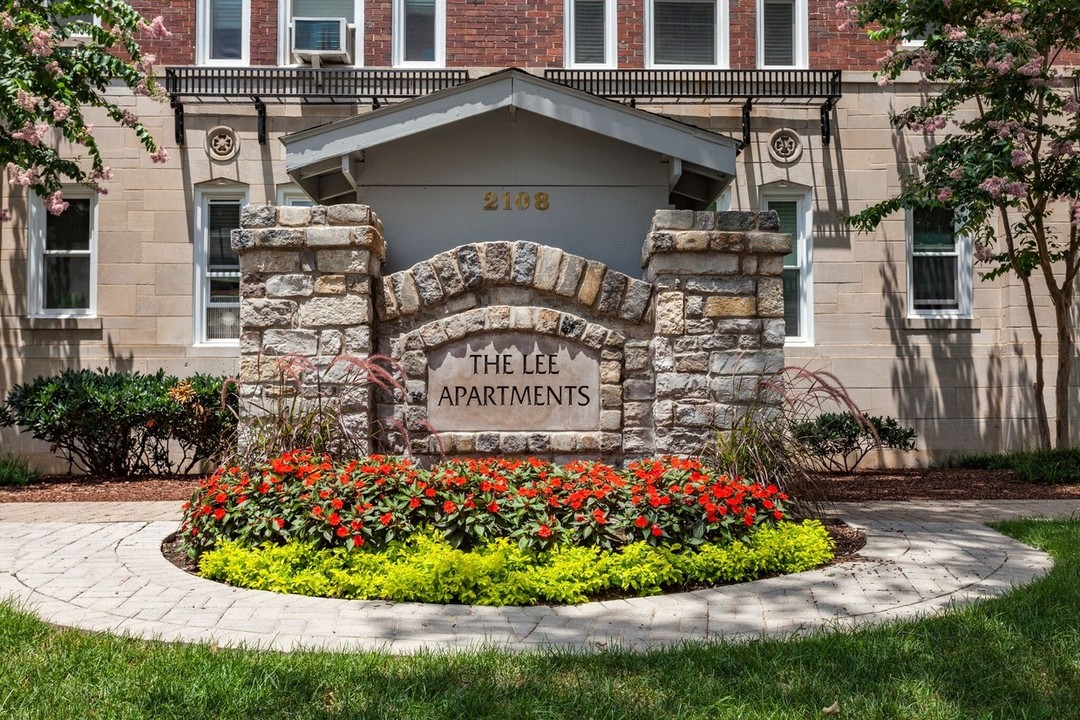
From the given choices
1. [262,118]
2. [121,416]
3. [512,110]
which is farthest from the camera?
[262,118]

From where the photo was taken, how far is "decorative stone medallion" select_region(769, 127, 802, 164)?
14117 mm

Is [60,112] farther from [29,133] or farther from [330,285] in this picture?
[330,285]

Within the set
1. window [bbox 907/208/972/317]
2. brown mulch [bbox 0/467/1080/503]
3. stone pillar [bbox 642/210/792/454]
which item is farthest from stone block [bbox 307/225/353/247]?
window [bbox 907/208/972/317]

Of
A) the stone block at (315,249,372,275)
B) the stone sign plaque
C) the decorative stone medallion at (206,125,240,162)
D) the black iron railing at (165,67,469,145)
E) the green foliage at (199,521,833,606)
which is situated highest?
the black iron railing at (165,67,469,145)

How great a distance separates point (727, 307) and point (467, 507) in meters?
2.90

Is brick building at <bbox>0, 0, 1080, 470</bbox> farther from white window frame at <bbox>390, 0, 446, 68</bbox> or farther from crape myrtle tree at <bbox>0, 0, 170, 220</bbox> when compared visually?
crape myrtle tree at <bbox>0, 0, 170, 220</bbox>

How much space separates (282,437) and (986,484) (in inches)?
323

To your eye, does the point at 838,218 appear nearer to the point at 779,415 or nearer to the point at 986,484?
the point at 986,484

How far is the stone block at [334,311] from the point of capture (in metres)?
7.65

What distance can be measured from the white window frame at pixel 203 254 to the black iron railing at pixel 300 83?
88 cm

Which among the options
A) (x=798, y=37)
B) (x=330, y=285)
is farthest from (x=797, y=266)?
(x=330, y=285)

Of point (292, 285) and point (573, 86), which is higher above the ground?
point (573, 86)

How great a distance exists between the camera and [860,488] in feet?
36.2

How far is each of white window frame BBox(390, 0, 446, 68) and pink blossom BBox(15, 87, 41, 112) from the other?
525 centimetres
